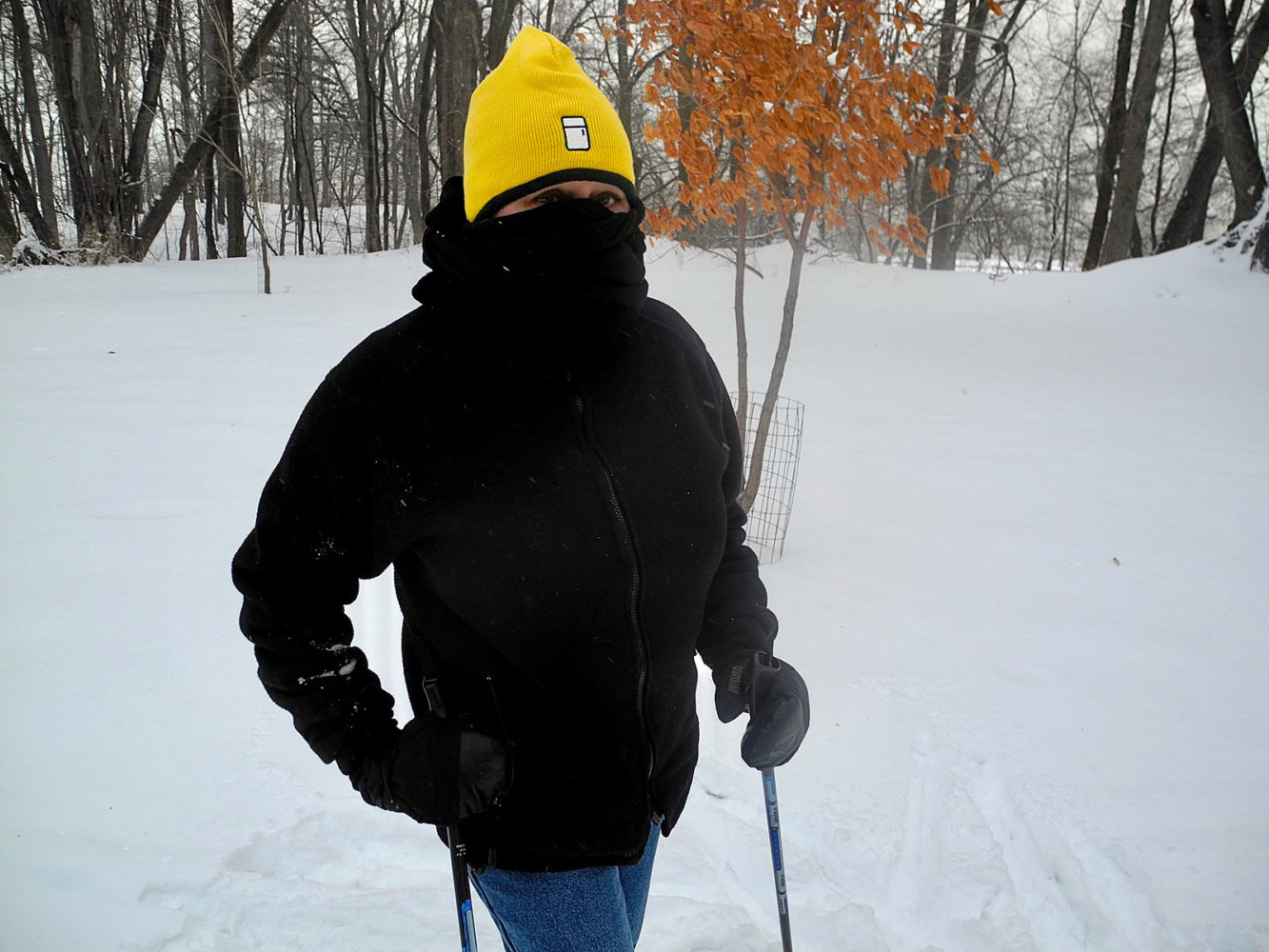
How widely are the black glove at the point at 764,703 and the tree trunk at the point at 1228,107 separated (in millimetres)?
13150

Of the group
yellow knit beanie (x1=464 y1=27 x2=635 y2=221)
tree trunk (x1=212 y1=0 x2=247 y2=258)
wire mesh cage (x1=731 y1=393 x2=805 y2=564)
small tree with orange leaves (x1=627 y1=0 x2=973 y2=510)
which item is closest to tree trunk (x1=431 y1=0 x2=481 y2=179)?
tree trunk (x1=212 y1=0 x2=247 y2=258)

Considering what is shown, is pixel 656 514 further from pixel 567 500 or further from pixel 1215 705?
pixel 1215 705

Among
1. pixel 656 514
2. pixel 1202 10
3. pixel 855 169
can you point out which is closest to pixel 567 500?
pixel 656 514

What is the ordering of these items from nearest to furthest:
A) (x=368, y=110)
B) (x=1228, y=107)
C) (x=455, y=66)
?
(x=1228, y=107) < (x=455, y=66) < (x=368, y=110)

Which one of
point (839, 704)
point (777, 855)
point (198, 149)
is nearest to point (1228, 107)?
point (839, 704)

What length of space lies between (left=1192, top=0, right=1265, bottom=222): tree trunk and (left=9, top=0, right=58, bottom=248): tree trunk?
59.3 ft

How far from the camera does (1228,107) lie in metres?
11.3

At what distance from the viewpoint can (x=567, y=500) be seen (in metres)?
1.28

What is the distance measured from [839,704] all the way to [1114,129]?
1847cm

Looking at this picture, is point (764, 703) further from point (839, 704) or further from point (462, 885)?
point (839, 704)

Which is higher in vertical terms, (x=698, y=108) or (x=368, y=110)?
(x=368, y=110)

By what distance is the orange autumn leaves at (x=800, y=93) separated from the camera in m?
3.62

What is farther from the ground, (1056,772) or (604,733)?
(604,733)

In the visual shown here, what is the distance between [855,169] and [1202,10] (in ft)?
38.6
